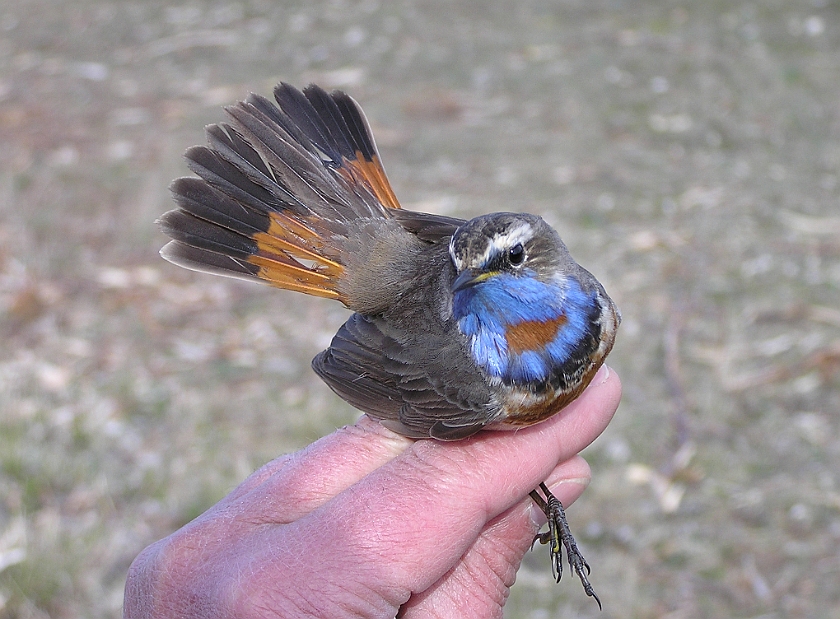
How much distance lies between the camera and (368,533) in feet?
8.16

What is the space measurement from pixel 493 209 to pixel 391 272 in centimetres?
361

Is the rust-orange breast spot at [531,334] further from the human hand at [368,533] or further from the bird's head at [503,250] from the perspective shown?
the human hand at [368,533]

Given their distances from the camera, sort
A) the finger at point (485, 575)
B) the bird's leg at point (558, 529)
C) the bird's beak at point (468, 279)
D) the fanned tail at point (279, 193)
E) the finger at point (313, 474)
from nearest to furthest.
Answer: the finger at point (313, 474) < the finger at point (485, 575) < the bird's beak at point (468, 279) < the bird's leg at point (558, 529) < the fanned tail at point (279, 193)

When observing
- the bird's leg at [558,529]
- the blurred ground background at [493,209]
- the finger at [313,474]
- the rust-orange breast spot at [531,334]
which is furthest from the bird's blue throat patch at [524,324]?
the blurred ground background at [493,209]

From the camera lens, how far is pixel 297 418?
530 centimetres

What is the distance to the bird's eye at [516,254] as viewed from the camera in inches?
117

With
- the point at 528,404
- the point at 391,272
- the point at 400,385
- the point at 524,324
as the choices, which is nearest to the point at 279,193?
the point at 391,272

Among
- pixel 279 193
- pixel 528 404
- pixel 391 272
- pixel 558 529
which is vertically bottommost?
pixel 558 529

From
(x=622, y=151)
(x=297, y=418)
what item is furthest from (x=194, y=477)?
(x=622, y=151)

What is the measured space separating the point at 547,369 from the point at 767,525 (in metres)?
2.32

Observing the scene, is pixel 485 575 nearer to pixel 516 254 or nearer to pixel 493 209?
pixel 516 254

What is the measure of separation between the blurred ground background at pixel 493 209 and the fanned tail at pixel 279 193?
1.82 meters

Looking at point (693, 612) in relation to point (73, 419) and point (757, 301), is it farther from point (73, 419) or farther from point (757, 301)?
point (73, 419)

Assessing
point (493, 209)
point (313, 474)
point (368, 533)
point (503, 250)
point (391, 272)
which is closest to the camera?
point (368, 533)
